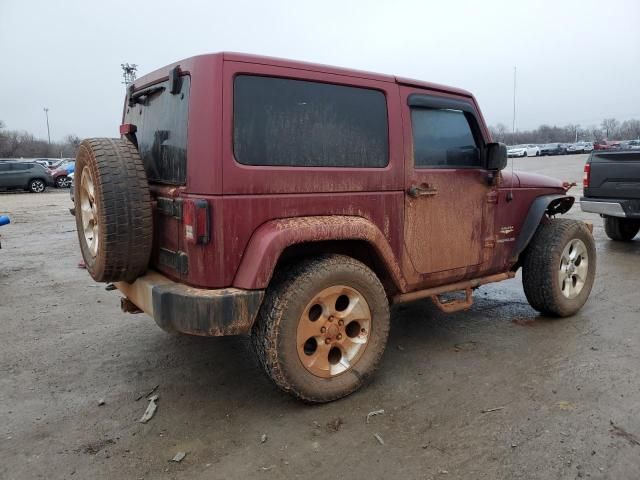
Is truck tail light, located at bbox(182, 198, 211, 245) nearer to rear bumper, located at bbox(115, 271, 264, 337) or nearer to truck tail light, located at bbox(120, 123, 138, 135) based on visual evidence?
rear bumper, located at bbox(115, 271, 264, 337)

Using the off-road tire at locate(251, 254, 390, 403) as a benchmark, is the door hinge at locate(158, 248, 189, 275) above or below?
above

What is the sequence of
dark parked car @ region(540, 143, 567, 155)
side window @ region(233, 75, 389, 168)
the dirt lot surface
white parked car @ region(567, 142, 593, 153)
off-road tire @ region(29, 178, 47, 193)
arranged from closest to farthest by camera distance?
the dirt lot surface < side window @ region(233, 75, 389, 168) < off-road tire @ region(29, 178, 47, 193) < dark parked car @ region(540, 143, 567, 155) < white parked car @ region(567, 142, 593, 153)

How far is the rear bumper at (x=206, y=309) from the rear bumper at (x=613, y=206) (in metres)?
6.65

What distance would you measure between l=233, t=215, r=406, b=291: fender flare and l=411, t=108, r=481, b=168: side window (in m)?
0.78

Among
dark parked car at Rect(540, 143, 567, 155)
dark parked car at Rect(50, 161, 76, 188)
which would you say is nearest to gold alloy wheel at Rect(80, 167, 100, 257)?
dark parked car at Rect(50, 161, 76, 188)

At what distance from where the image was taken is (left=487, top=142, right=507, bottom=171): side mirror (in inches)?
148

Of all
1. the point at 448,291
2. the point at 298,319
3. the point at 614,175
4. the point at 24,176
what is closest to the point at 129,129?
the point at 298,319

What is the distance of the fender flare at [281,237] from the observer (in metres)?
2.66

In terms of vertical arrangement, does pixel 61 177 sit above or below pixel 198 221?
above

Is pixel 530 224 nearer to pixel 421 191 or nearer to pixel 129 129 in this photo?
pixel 421 191

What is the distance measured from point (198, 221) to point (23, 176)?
937 inches

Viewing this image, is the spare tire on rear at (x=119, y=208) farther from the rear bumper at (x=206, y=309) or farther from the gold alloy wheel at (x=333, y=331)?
the gold alloy wheel at (x=333, y=331)

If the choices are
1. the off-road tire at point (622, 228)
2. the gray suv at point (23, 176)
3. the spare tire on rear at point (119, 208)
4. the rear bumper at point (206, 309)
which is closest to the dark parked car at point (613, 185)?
the off-road tire at point (622, 228)

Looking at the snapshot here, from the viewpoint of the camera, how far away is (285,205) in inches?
111
